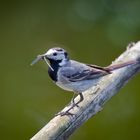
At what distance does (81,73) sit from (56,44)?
176cm

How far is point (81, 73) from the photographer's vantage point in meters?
3.84

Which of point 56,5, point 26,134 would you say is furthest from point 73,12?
point 26,134

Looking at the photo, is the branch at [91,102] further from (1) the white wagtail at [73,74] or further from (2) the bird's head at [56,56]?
(2) the bird's head at [56,56]

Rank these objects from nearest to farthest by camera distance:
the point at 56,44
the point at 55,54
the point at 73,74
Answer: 1. the point at 55,54
2. the point at 73,74
3. the point at 56,44

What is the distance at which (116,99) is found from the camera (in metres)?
5.11

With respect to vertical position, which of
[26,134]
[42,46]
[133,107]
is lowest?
[133,107]

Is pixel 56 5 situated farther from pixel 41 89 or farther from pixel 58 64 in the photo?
pixel 58 64

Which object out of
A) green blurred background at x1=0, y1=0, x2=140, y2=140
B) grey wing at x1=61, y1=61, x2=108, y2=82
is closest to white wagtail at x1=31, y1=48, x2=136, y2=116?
grey wing at x1=61, y1=61, x2=108, y2=82

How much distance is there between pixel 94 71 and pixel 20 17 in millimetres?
2241

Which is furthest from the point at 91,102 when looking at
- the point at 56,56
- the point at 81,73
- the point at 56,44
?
the point at 56,44

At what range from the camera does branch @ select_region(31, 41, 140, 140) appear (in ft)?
11.3

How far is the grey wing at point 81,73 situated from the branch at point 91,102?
0.22 feet

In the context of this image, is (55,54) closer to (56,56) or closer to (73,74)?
(56,56)

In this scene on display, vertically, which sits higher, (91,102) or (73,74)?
(73,74)
